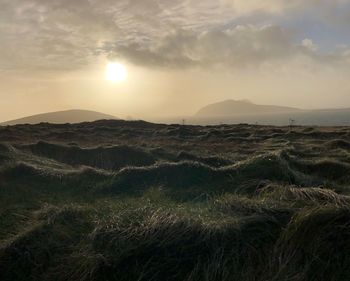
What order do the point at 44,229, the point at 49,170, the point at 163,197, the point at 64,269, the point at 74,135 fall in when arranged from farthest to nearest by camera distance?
1. the point at 74,135
2. the point at 49,170
3. the point at 163,197
4. the point at 44,229
5. the point at 64,269

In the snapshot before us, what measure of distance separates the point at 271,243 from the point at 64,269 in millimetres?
3730

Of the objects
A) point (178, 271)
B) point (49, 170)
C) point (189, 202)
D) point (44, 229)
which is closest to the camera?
point (178, 271)

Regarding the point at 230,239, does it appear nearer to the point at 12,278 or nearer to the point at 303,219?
the point at 303,219

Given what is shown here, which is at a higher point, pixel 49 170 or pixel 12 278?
pixel 49 170

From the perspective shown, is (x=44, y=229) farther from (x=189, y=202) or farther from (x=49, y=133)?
(x=49, y=133)

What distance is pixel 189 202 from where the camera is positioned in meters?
10.5

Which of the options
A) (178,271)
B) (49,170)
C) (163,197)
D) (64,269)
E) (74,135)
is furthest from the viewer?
(74,135)

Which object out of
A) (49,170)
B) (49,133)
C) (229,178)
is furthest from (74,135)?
(229,178)

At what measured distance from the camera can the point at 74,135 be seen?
4584 cm

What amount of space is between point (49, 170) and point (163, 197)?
19.1 feet

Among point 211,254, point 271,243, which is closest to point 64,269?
point 211,254

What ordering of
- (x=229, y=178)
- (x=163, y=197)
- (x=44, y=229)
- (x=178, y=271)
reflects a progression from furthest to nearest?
(x=229, y=178), (x=163, y=197), (x=44, y=229), (x=178, y=271)

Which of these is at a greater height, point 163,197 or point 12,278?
point 163,197

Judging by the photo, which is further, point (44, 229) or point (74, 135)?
point (74, 135)
